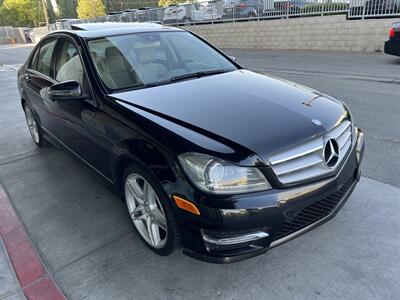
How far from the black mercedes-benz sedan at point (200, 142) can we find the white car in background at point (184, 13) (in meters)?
17.4

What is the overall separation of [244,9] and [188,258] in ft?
52.7

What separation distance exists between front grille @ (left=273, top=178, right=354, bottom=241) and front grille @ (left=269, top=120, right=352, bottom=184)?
20 centimetres

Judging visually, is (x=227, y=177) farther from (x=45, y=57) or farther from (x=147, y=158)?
(x=45, y=57)

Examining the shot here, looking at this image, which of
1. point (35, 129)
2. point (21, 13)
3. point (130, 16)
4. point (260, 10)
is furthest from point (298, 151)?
point (21, 13)

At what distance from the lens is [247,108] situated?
8.53ft

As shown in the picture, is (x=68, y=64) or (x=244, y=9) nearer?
(x=68, y=64)

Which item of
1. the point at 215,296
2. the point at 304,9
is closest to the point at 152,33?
the point at 215,296

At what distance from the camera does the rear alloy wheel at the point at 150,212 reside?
2348mm

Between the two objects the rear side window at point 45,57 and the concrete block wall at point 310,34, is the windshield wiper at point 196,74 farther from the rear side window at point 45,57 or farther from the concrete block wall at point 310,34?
the concrete block wall at point 310,34

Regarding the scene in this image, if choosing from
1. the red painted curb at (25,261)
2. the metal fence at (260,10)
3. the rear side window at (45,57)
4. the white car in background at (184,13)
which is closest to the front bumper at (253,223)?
the red painted curb at (25,261)

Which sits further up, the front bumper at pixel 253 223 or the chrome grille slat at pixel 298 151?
the chrome grille slat at pixel 298 151

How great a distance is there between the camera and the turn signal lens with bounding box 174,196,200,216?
2.11m

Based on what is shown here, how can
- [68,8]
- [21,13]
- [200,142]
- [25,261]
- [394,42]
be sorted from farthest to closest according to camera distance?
[68,8], [21,13], [394,42], [25,261], [200,142]

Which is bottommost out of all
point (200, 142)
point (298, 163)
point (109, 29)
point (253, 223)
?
point (253, 223)
